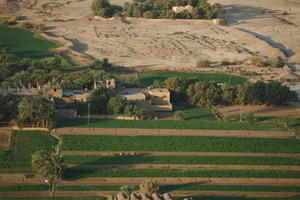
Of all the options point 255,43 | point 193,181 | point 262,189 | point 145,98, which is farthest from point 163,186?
point 255,43

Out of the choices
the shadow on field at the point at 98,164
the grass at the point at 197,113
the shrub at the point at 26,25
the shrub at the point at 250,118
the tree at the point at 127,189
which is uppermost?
the tree at the point at 127,189

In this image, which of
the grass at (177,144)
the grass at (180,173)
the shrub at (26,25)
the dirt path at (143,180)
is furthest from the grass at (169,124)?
the shrub at (26,25)

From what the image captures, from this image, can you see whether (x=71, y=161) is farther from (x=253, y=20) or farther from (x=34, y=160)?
(x=253, y=20)

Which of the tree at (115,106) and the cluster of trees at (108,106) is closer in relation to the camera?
the cluster of trees at (108,106)

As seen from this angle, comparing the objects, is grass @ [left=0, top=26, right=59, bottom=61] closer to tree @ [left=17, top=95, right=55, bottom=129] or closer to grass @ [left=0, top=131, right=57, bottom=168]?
tree @ [left=17, top=95, right=55, bottom=129]

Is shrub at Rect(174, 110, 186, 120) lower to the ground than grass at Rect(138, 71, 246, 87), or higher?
higher

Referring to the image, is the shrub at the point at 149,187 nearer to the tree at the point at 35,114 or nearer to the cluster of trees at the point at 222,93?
the tree at the point at 35,114

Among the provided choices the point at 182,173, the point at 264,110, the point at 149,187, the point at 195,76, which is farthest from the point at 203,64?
the point at 149,187

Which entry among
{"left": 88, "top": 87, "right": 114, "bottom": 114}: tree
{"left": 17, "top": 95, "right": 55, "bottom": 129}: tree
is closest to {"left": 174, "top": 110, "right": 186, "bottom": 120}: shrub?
{"left": 88, "top": 87, "right": 114, "bottom": 114}: tree
